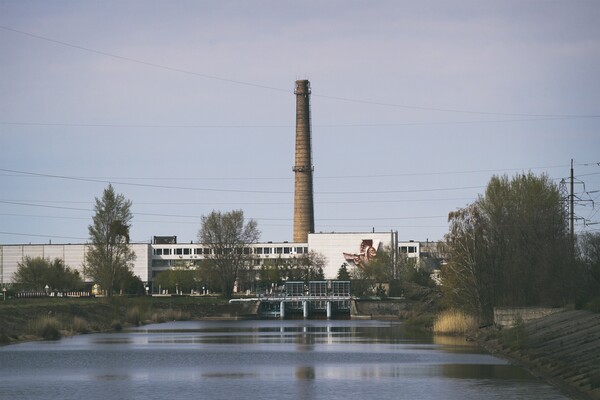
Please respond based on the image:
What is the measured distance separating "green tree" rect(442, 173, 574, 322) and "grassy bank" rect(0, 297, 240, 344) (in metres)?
26.1

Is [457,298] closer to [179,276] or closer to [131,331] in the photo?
[131,331]

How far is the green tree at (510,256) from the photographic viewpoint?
6762cm

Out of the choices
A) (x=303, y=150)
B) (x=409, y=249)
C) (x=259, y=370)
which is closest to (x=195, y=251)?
(x=409, y=249)

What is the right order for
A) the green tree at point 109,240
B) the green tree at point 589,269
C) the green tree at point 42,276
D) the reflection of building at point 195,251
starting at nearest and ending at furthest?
the green tree at point 589,269, the green tree at point 109,240, the green tree at point 42,276, the reflection of building at point 195,251

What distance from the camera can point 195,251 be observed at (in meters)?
191

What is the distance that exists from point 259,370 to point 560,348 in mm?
12458

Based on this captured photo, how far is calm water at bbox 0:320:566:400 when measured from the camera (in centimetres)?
3731

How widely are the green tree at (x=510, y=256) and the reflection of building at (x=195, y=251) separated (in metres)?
88.3

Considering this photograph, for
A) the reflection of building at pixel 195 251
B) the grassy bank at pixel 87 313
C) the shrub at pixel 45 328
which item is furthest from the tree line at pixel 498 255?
the reflection of building at pixel 195 251

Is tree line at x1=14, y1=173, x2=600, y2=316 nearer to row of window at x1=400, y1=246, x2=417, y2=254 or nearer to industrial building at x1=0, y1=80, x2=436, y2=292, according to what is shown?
industrial building at x1=0, y1=80, x2=436, y2=292

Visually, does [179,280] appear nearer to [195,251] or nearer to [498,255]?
[195,251]

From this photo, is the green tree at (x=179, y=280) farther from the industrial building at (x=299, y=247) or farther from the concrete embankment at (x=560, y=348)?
the concrete embankment at (x=560, y=348)

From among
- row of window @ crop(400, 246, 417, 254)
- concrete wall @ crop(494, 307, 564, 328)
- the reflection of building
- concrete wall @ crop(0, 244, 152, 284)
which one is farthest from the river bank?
row of window @ crop(400, 246, 417, 254)

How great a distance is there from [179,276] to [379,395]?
4970 inches
